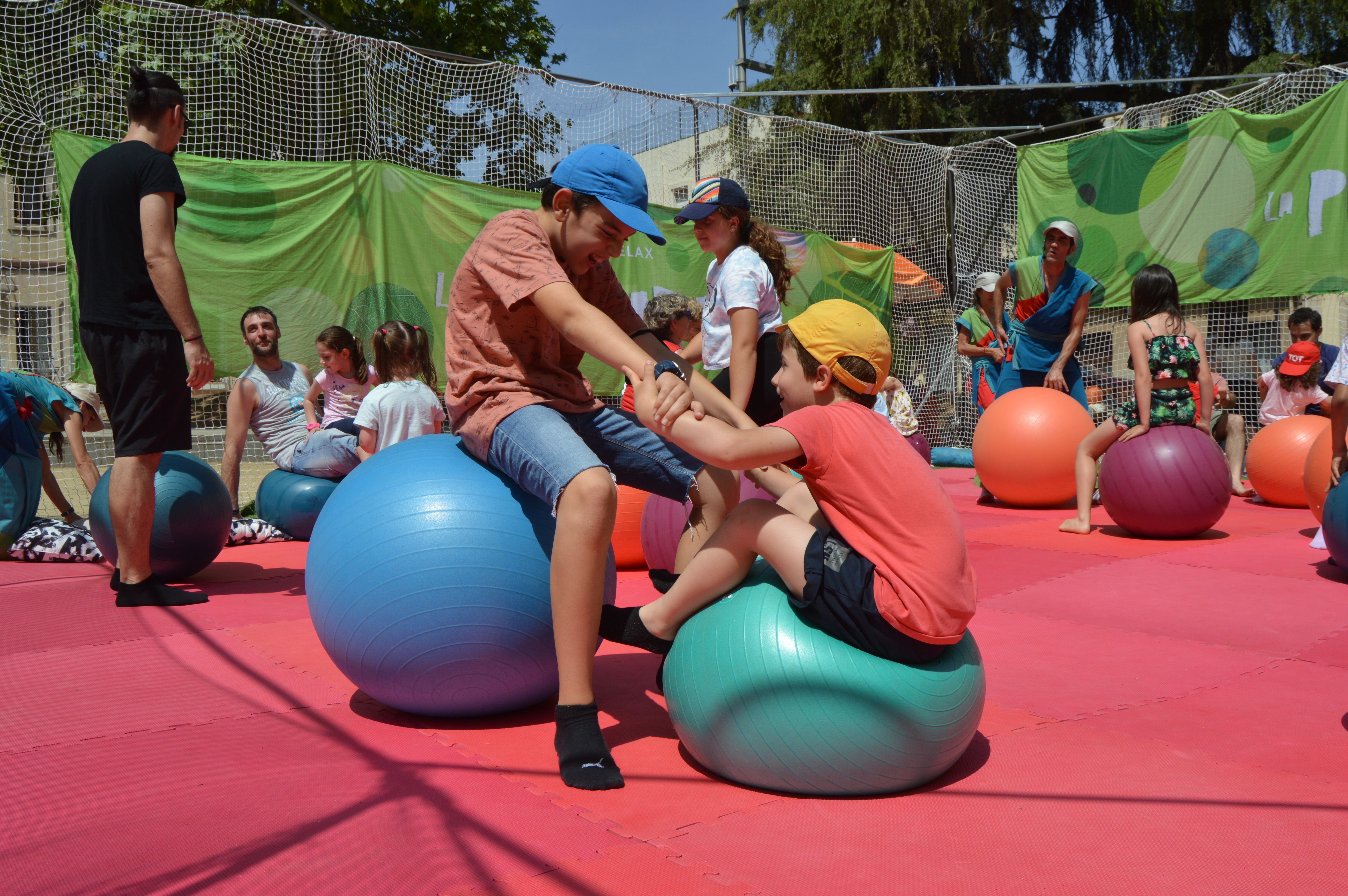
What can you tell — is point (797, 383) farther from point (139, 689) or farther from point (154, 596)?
point (154, 596)

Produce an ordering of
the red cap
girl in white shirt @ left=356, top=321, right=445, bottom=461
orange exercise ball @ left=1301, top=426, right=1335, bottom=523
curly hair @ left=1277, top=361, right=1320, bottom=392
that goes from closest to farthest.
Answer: orange exercise ball @ left=1301, top=426, right=1335, bottom=523
girl in white shirt @ left=356, top=321, right=445, bottom=461
the red cap
curly hair @ left=1277, top=361, right=1320, bottom=392

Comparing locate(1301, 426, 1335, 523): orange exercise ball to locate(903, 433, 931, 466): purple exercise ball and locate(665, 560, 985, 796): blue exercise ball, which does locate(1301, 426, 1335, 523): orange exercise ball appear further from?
locate(665, 560, 985, 796): blue exercise ball

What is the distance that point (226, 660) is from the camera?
13.2ft

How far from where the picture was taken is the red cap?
8.75 metres

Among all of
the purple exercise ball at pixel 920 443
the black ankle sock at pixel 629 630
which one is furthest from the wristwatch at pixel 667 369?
the purple exercise ball at pixel 920 443

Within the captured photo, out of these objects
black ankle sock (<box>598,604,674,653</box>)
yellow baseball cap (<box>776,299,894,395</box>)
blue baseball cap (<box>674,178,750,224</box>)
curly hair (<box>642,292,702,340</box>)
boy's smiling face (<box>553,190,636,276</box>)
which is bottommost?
black ankle sock (<box>598,604,674,653</box>)

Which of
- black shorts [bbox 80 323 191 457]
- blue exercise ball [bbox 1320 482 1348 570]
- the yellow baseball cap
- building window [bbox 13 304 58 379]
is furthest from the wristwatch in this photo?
building window [bbox 13 304 58 379]

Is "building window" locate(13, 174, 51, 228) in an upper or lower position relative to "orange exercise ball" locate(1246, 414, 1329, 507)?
upper

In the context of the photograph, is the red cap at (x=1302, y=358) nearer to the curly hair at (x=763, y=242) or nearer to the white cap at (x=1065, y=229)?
the white cap at (x=1065, y=229)

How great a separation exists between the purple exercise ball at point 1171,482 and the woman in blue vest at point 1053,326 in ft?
5.84

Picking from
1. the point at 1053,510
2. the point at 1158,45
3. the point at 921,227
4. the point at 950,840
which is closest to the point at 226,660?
the point at 950,840

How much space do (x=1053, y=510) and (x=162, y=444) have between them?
680 cm

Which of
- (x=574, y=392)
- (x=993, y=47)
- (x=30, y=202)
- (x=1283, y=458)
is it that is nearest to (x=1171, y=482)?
(x=1283, y=458)

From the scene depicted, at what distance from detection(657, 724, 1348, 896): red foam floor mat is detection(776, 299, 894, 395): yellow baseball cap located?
3.84 ft
